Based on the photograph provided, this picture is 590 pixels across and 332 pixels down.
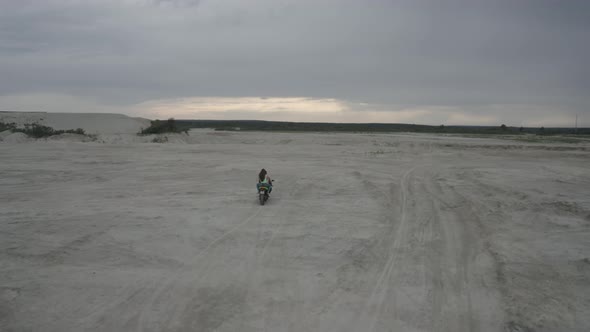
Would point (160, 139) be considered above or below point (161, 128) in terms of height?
below

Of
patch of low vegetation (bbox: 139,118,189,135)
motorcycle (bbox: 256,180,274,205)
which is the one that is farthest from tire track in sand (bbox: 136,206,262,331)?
patch of low vegetation (bbox: 139,118,189,135)

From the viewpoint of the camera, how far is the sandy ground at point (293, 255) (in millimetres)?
4977

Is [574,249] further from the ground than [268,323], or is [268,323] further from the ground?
[574,249]

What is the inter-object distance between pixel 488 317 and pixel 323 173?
11.0 metres

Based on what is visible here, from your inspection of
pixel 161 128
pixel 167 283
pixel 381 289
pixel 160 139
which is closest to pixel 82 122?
pixel 161 128

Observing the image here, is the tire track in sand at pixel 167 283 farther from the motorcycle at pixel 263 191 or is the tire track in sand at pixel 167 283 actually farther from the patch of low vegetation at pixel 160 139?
the patch of low vegetation at pixel 160 139

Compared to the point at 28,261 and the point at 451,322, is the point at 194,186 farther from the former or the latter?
the point at 451,322

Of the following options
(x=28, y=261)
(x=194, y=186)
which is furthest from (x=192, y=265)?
(x=194, y=186)

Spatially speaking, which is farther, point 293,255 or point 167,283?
point 293,255

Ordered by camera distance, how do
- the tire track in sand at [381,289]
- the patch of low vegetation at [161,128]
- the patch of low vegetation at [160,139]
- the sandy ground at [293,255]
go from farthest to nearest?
the patch of low vegetation at [161,128], the patch of low vegetation at [160,139], the sandy ground at [293,255], the tire track in sand at [381,289]

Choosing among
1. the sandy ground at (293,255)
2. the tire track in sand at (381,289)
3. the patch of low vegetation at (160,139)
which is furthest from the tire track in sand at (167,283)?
the patch of low vegetation at (160,139)

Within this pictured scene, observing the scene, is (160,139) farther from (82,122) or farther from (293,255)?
(293,255)

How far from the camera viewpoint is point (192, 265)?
6.43m

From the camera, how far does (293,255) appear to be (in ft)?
22.8
